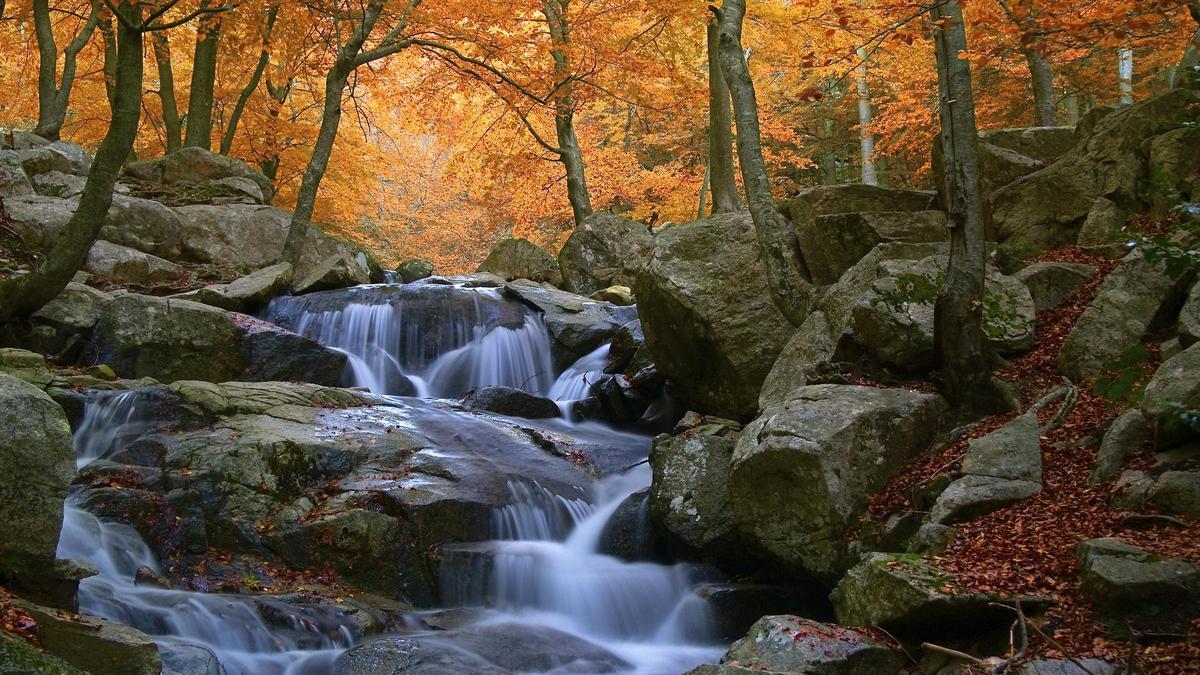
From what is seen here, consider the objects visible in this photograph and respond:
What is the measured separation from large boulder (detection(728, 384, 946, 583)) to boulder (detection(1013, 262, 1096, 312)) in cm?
179

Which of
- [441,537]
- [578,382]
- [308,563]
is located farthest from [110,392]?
[578,382]

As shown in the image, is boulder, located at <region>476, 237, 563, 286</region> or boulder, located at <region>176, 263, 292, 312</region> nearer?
boulder, located at <region>176, 263, 292, 312</region>

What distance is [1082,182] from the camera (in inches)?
335

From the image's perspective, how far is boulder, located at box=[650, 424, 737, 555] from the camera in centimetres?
706

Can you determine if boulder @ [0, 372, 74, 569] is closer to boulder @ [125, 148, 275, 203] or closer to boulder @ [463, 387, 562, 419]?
boulder @ [463, 387, 562, 419]

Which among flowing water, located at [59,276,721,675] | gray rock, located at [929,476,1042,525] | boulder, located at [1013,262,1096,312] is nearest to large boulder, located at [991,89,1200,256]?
boulder, located at [1013,262,1096,312]

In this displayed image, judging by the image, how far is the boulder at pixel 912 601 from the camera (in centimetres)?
416

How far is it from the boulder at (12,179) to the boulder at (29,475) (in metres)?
10.4

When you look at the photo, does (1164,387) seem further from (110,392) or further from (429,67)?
(429,67)

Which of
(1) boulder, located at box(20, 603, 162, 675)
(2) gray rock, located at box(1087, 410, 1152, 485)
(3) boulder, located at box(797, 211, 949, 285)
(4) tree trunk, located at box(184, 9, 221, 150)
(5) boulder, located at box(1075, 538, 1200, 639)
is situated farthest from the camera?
(4) tree trunk, located at box(184, 9, 221, 150)

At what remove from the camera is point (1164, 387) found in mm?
4723

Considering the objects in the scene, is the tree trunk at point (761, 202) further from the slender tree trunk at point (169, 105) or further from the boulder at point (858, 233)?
the slender tree trunk at point (169, 105)

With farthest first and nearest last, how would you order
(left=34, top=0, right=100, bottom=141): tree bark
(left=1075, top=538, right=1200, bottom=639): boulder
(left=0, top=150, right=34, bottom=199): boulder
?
(left=34, top=0, right=100, bottom=141): tree bark < (left=0, top=150, right=34, bottom=199): boulder < (left=1075, top=538, right=1200, bottom=639): boulder

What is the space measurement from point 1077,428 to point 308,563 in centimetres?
→ 589
